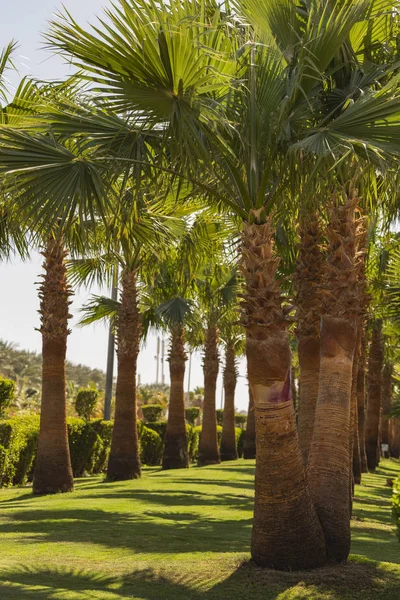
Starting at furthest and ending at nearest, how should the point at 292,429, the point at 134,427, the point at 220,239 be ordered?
1. the point at 134,427
2. the point at 220,239
3. the point at 292,429

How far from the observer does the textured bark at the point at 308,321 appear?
1219 cm

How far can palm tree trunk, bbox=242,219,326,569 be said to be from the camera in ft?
28.0

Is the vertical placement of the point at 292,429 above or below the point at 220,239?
below

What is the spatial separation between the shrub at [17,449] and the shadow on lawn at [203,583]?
11203mm

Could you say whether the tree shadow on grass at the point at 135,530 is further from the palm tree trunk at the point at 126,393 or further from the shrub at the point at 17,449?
the palm tree trunk at the point at 126,393

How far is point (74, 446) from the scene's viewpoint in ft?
76.3

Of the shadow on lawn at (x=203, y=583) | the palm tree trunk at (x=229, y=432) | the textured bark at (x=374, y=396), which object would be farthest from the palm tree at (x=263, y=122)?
the palm tree trunk at (x=229, y=432)

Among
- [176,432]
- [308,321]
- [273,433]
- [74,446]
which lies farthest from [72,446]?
[273,433]

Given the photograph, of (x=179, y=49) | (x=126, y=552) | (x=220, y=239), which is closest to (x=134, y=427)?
(x=220, y=239)

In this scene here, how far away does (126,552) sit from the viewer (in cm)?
966

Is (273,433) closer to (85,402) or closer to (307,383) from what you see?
(307,383)

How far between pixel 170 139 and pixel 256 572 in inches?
190

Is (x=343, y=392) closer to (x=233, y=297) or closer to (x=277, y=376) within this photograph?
(x=277, y=376)

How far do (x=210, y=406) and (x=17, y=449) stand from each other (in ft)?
39.3
